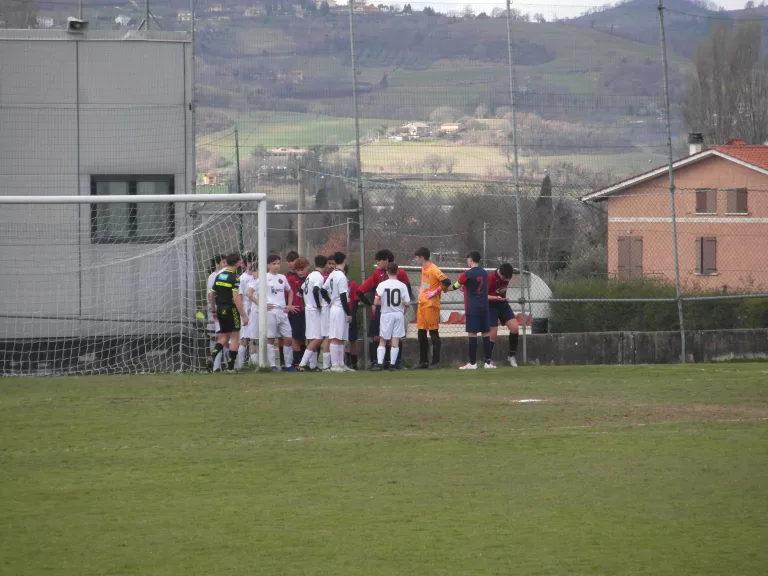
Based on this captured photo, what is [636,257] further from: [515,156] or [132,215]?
[132,215]

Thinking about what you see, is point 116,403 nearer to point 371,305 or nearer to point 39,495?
point 39,495

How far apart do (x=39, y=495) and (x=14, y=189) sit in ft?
40.7

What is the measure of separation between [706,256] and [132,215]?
1139 centimetres

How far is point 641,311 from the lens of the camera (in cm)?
2056

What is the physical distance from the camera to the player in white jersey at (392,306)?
16359 millimetres

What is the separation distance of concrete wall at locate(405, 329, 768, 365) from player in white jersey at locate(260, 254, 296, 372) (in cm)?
319

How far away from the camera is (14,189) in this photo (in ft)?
60.9

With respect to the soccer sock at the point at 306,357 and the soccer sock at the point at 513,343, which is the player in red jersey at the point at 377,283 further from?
the soccer sock at the point at 513,343

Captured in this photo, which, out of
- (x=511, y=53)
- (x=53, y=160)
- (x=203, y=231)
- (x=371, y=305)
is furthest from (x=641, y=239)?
(x=53, y=160)

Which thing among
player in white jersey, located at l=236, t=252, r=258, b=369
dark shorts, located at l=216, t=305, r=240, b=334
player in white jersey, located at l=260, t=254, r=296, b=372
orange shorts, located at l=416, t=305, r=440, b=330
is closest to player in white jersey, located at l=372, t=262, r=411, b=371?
orange shorts, located at l=416, t=305, r=440, b=330

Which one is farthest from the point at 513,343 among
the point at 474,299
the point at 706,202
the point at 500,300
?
the point at 706,202

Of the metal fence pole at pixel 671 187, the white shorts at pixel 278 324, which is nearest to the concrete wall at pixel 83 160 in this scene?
the white shorts at pixel 278 324

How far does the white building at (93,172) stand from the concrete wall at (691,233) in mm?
8388

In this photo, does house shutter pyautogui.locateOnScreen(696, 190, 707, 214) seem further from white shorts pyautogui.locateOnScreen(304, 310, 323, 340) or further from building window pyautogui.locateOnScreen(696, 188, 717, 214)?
white shorts pyautogui.locateOnScreen(304, 310, 323, 340)
